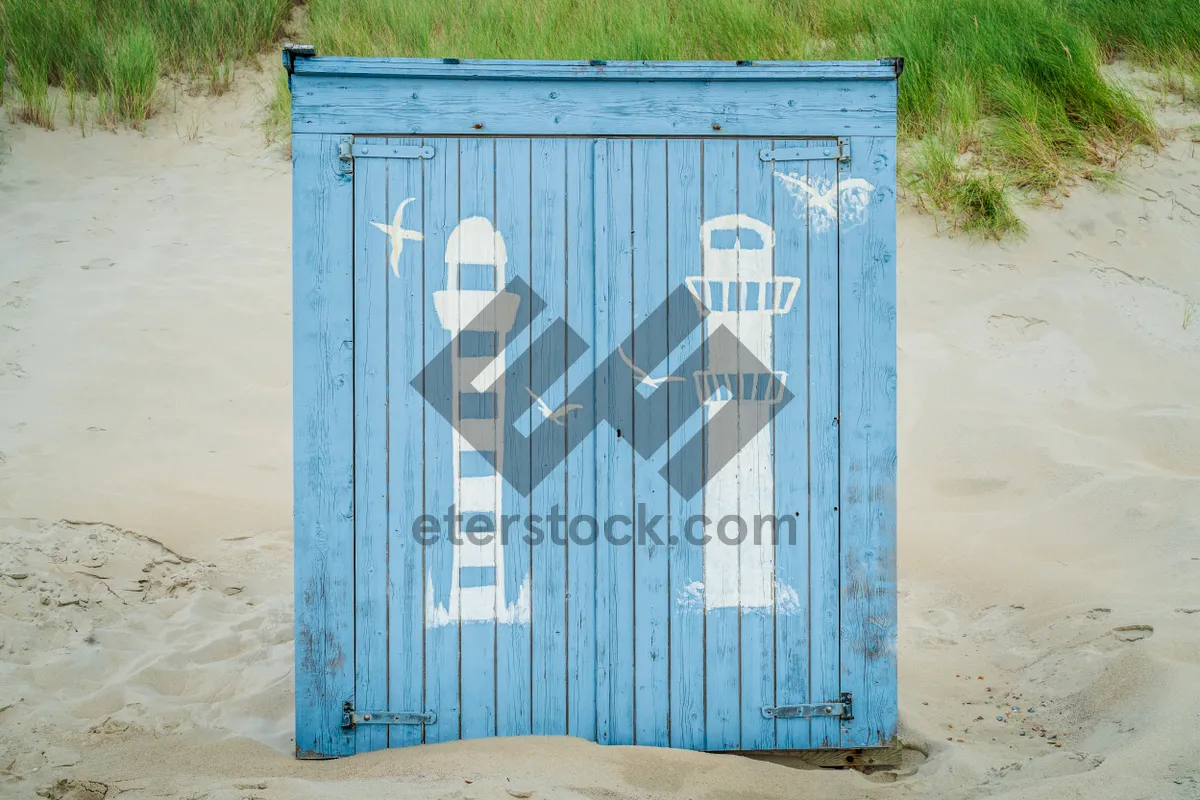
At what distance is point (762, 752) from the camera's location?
4.04 metres

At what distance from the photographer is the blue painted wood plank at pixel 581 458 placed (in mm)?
3912

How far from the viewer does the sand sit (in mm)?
3791

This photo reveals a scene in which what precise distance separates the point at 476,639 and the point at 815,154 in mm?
2274

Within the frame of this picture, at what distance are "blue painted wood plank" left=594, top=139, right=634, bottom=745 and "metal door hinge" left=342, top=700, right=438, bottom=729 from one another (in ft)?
2.33

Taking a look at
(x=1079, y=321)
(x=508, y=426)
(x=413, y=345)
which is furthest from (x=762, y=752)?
(x=1079, y=321)

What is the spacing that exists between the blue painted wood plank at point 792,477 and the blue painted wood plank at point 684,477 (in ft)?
1.00

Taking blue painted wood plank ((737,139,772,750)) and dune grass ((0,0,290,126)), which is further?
dune grass ((0,0,290,126))

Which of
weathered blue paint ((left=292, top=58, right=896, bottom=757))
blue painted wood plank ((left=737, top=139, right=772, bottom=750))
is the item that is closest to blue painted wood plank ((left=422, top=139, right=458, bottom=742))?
weathered blue paint ((left=292, top=58, right=896, bottom=757))

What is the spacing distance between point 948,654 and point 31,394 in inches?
260

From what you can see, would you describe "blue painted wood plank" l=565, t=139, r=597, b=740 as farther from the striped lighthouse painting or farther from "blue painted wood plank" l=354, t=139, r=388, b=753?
"blue painted wood plank" l=354, t=139, r=388, b=753

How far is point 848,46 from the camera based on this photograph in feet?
32.3

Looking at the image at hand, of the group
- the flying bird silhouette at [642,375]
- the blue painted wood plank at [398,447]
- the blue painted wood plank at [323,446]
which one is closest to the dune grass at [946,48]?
the flying bird silhouette at [642,375]

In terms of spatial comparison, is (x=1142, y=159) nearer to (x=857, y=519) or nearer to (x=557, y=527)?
(x=857, y=519)

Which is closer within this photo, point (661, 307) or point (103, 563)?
point (661, 307)
